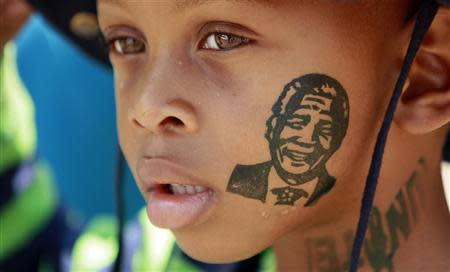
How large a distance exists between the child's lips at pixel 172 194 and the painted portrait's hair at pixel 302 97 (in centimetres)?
15

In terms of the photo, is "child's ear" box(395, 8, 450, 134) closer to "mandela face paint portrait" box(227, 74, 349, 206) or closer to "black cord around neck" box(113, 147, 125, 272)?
"mandela face paint portrait" box(227, 74, 349, 206)

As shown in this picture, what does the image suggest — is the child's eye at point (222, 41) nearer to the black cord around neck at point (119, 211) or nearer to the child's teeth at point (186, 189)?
the child's teeth at point (186, 189)

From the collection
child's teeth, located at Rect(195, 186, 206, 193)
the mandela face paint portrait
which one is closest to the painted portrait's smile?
the mandela face paint portrait

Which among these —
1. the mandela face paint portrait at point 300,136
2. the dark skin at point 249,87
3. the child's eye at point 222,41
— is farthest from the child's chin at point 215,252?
the child's eye at point 222,41

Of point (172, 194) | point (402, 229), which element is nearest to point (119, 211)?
point (172, 194)

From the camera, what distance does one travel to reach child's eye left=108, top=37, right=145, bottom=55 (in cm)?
138

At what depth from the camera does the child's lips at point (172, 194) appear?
1.25m

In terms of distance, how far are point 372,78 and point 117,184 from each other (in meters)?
0.70

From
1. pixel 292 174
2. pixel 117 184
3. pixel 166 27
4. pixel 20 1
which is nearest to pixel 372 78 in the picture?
pixel 292 174

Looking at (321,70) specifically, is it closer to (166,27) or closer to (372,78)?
(372,78)

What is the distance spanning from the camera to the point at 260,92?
1.22m

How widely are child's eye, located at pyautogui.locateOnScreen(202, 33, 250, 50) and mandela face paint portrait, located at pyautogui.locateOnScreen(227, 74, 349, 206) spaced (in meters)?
0.11

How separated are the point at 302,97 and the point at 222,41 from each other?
16cm

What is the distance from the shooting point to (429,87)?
1.34 metres
